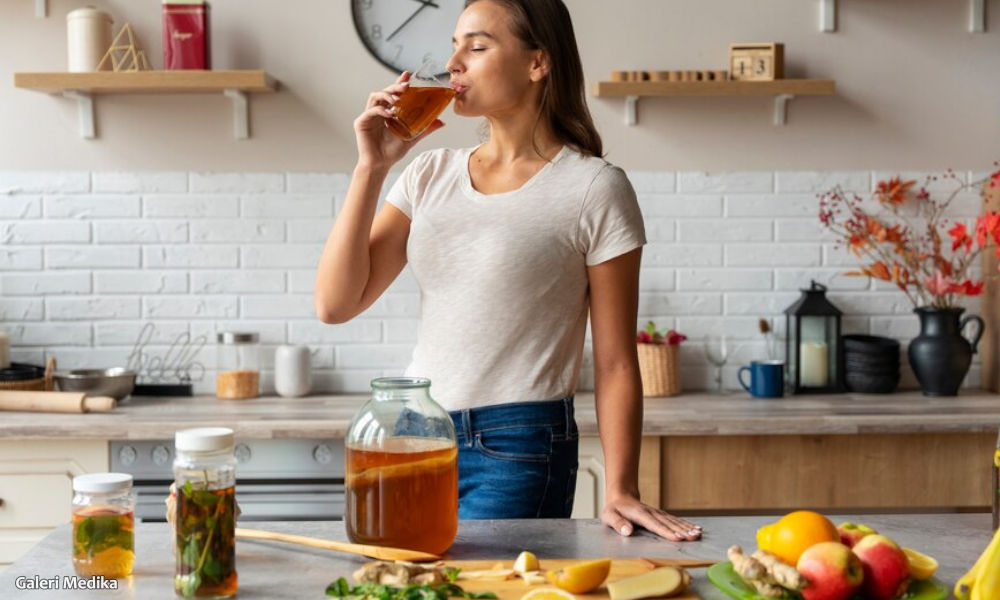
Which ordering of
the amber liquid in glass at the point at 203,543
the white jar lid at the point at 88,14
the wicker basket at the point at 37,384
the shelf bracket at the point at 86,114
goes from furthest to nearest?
1. the shelf bracket at the point at 86,114
2. the white jar lid at the point at 88,14
3. the wicker basket at the point at 37,384
4. the amber liquid in glass at the point at 203,543

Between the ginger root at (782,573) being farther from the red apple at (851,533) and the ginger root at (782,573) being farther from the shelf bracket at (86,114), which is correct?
the shelf bracket at (86,114)

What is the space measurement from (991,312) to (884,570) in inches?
104

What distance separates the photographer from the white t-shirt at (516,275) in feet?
6.13

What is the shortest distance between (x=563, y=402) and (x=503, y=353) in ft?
0.44

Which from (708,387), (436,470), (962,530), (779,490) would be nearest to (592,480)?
(779,490)

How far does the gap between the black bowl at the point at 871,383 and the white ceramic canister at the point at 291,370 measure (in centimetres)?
173

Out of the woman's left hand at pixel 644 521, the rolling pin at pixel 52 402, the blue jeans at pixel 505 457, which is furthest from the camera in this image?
the rolling pin at pixel 52 402

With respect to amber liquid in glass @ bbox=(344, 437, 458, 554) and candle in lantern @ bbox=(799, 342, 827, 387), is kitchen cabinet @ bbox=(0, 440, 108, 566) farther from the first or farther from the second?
candle in lantern @ bbox=(799, 342, 827, 387)

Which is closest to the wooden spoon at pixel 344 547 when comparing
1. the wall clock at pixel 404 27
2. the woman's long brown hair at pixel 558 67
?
the woman's long brown hair at pixel 558 67

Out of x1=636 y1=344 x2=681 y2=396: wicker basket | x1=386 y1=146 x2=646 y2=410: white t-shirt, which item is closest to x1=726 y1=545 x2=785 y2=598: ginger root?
x1=386 y1=146 x2=646 y2=410: white t-shirt

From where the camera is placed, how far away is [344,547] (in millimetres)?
1432

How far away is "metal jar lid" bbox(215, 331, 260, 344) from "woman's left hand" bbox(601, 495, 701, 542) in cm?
207

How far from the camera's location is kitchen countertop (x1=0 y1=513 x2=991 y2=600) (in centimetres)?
133

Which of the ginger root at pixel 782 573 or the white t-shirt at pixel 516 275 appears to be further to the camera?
the white t-shirt at pixel 516 275
